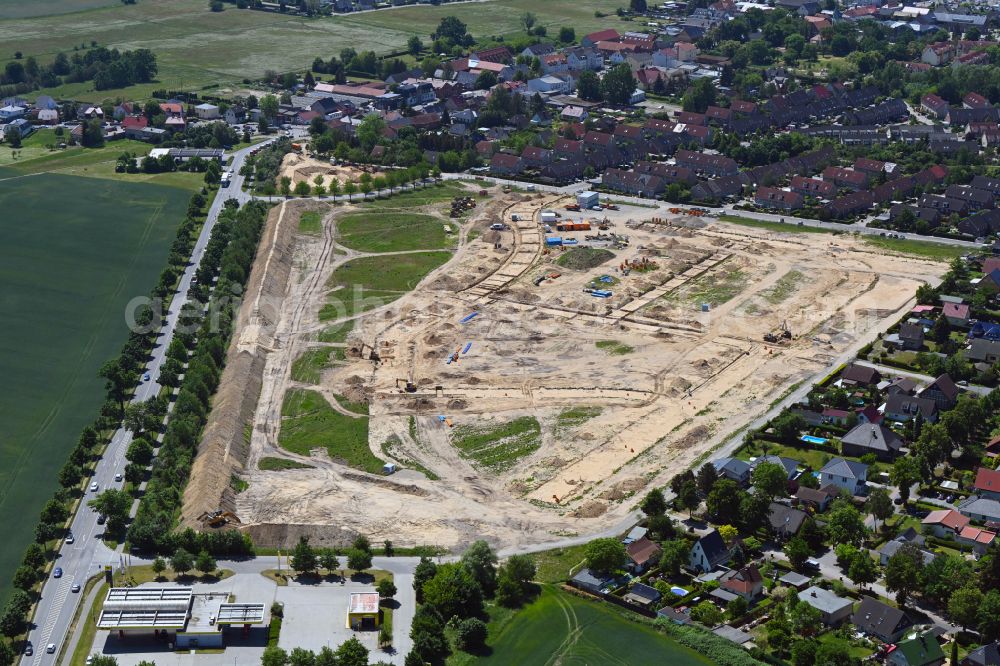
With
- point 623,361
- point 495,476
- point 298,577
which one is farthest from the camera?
point 623,361

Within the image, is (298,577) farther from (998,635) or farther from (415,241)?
(415,241)

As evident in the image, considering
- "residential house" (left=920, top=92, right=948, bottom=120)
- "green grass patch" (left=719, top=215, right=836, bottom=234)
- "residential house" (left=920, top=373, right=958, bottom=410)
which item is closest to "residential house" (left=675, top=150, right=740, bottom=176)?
"green grass patch" (left=719, top=215, right=836, bottom=234)

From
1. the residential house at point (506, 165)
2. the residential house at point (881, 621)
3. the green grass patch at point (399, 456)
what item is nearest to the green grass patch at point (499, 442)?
the green grass patch at point (399, 456)

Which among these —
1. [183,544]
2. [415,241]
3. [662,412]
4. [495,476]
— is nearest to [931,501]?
[662,412]

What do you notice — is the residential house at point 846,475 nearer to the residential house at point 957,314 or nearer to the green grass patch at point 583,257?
the residential house at point 957,314

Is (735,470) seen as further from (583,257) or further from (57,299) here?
(57,299)

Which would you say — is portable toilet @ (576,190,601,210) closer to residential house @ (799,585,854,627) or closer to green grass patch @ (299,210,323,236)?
green grass patch @ (299,210,323,236)

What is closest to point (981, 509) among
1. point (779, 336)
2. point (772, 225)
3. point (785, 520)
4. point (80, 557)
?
point (785, 520)
